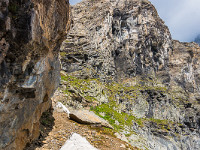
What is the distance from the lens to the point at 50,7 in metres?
5.91

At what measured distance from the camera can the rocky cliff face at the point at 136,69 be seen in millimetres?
36594

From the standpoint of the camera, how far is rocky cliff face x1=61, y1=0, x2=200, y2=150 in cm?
3659

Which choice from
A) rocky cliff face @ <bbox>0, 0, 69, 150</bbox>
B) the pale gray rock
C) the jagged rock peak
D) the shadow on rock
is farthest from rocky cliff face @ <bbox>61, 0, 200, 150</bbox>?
rocky cliff face @ <bbox>0, 0, 69, 150</bbox>

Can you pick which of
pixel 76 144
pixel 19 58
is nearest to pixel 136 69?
pixel 76 144

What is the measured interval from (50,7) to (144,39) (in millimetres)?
58773

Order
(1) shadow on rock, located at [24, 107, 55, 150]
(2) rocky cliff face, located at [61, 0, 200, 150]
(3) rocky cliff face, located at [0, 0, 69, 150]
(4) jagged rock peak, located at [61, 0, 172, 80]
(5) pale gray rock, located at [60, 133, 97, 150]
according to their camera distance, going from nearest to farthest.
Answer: (3) rocky cliff face, located at [0, 0, 69, 150]
(1) shadow on rock, located at [24, 107, 55, 150]
(5) pale gray rock, located at [60, 133, 97, 150]
(2) rocky cliff face, located at [61, 0, 200, 150]
(4) jagged rock peak, located at [61, 0, 172, 80]

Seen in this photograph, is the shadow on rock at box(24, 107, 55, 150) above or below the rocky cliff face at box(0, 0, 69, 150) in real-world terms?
below

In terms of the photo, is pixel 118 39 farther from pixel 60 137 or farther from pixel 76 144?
pixel 76 144

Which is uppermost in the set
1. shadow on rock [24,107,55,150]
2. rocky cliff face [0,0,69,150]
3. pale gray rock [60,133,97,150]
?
rocky cliff face [0,0,69,150]

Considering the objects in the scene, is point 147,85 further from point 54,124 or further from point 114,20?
point 54,124

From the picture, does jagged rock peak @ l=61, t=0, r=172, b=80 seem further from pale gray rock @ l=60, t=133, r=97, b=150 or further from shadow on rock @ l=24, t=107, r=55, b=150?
pale gray rock @ l=60, t=133, r=97, b=150

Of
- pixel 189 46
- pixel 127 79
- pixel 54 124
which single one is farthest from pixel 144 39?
pixel 54 124

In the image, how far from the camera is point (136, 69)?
5597cm

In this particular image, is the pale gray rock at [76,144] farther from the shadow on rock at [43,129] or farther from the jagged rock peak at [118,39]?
the jagged rock peak at [118,39]
